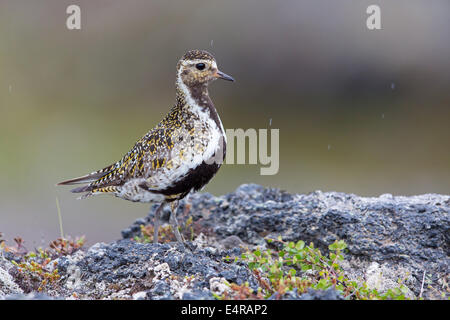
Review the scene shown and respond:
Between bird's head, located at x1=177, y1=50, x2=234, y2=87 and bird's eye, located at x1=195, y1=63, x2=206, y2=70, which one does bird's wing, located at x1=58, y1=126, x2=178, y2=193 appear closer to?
bird's head, located at x1=177, y1=50, x2=234, y2=87

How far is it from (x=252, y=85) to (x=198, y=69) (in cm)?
1110

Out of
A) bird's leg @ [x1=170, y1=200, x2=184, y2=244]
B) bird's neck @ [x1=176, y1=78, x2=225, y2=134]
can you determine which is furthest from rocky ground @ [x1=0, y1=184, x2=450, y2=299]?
bird's neck @ [x1=176, y1=78, x2=225, y2=134]

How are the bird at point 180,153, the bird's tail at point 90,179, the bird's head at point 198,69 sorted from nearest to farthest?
the bird at point 180,153
the bird's head at point 198,69
the bird's tail at point 90,179

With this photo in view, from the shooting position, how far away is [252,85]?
58.0 ft

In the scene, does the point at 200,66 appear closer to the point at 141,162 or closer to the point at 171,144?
the point at 171,144

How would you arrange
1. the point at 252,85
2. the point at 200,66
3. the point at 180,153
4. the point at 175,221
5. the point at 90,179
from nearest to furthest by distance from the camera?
1. the point at 180,153
2. the point at 175,221
3. the point at 200,66
4. the point at 90,179
5. the point at 252,85

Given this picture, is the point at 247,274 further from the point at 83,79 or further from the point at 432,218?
the point at 83,79

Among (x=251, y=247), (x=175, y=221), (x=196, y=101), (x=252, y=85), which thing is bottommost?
(x=251, y=247)

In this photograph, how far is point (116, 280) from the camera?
5.22 meters

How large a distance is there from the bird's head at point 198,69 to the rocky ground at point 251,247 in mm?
1587

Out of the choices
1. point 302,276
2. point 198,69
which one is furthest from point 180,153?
point 302,276

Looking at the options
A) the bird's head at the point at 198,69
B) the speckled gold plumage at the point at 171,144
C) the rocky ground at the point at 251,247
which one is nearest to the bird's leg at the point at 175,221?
the speckled gold plumage at the point at 171,144

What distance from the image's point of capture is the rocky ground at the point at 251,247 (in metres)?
5.05

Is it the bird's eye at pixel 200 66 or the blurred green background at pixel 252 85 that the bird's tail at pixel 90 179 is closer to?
the bird's eye at pixel 200 66
